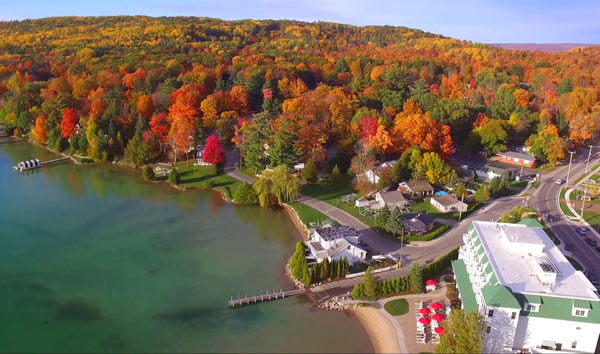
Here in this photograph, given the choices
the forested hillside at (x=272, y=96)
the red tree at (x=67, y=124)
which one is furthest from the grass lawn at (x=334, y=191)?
the red tree at (x=67, y=124)

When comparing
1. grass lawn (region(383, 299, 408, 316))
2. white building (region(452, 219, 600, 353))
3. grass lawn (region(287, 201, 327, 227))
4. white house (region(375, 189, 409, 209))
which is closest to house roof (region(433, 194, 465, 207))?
white house (region(375, 189, 409, 209))

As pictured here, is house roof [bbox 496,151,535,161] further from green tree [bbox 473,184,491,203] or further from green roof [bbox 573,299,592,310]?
green roof [bbox 573,299,592,310]

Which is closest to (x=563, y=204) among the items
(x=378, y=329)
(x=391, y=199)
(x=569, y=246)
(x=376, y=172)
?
(x=569, y=246)

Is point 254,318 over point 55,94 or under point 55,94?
under

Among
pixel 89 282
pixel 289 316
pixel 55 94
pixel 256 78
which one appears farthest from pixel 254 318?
pixel 55 94

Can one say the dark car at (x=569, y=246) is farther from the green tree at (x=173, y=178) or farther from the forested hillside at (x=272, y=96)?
the green tree at (x=173, y=178)

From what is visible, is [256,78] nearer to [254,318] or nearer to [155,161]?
[155,161]

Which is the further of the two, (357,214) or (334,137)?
(334,137)
